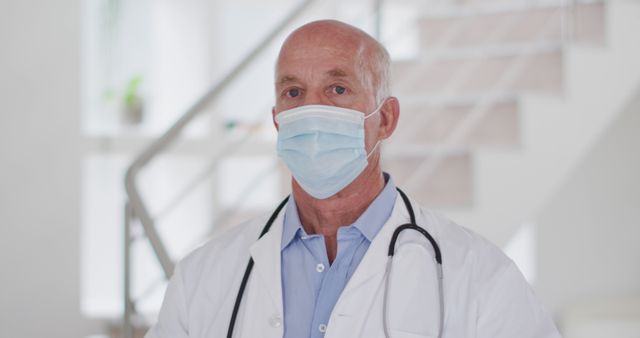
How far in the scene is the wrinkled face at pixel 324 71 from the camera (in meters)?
1.36

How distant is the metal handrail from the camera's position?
2086mm

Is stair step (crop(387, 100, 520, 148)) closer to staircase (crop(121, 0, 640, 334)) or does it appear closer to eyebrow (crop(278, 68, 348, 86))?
staircase (crop(121, 0, 640, 334))

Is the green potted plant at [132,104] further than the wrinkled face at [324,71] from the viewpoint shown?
Yes

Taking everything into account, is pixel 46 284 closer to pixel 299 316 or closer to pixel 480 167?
pixel 480 167

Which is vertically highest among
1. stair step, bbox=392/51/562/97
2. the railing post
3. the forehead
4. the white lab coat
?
stair step, bbox=392/51/562/97

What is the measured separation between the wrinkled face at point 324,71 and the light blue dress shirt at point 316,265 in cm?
19

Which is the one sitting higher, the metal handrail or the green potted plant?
the green potted plant

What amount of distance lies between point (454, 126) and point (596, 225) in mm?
2700

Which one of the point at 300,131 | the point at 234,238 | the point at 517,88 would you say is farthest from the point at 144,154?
the point at 517,88

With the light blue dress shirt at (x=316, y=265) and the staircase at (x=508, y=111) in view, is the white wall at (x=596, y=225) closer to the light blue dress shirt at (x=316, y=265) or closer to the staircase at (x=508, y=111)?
the staircase at (x=508, y=111)

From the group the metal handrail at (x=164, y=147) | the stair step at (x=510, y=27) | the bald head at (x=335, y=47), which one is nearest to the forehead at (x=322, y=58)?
the bald head at (x=335, y=47)

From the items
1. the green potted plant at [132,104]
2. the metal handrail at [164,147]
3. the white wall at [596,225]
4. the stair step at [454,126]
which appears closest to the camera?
the metal handrail at [164,147]

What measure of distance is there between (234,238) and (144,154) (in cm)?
88

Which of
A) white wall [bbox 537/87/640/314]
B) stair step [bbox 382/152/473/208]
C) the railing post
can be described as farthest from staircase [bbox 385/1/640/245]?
white wall [bbox 537/87/640/314]
